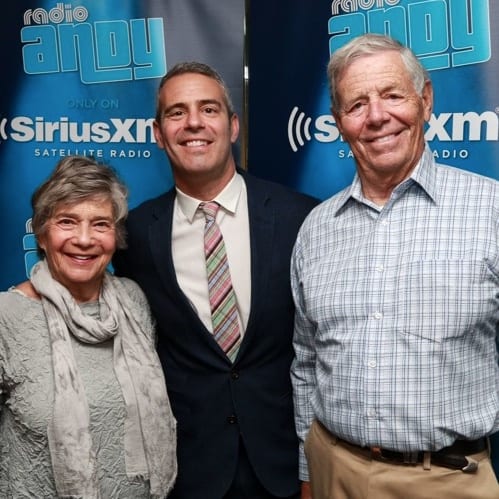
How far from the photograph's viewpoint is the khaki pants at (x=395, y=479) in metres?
1.75

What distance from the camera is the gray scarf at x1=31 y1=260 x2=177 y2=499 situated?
189cm

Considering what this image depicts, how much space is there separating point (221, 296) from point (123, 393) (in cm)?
42

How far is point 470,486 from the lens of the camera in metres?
1.76

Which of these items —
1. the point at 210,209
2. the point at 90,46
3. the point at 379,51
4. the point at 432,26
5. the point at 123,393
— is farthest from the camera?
the point at 90,46

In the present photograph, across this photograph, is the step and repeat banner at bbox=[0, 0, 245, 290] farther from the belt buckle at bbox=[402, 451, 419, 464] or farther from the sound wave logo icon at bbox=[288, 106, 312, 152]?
the belt buckle at bbox=[402, 451, 419, 464]

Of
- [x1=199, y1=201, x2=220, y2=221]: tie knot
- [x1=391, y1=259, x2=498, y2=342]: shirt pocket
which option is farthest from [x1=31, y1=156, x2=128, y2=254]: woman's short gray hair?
[x1=391, y1=259, x2=498, y2=342]: shirt pocket

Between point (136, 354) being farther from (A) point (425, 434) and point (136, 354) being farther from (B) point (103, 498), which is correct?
(A) point (425, 434)

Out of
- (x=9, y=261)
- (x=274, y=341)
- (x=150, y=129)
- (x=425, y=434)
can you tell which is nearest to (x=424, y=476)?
(x=425, y=434)

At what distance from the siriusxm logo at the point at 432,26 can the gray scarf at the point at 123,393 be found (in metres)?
1.34

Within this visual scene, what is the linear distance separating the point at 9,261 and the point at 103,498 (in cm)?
155

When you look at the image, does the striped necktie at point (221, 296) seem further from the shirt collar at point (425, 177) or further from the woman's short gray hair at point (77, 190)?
the shirt collar at point (425, 177)

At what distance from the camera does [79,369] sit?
6.44 feet

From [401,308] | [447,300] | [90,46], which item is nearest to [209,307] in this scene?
[401,308]

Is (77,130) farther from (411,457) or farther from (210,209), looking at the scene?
(411,457)
